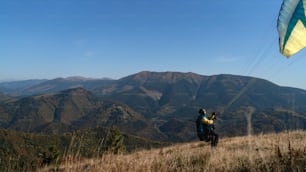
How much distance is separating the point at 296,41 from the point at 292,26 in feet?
1.53

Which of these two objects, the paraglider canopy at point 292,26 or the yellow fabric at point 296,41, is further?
the yellow fabric at point 296,41

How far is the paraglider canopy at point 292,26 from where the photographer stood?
453cm

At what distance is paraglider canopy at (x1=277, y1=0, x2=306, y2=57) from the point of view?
4.53m

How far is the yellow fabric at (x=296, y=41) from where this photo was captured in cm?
492

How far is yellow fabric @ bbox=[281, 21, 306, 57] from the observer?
492 cm

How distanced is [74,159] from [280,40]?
4.15 meters

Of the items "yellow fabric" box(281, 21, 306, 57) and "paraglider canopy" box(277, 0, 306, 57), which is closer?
"paraglider canopy" box(277, 0, 306, 57)

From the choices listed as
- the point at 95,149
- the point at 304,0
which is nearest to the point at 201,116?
the point at 95,149

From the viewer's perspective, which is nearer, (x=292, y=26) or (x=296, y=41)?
(x=292, y=26)

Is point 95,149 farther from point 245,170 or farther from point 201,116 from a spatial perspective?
point 201,116

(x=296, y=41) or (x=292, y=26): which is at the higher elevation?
(x=292, y=26)

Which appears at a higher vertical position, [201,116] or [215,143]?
[201,116]

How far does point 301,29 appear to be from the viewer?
493cm

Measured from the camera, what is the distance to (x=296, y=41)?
5332mm
